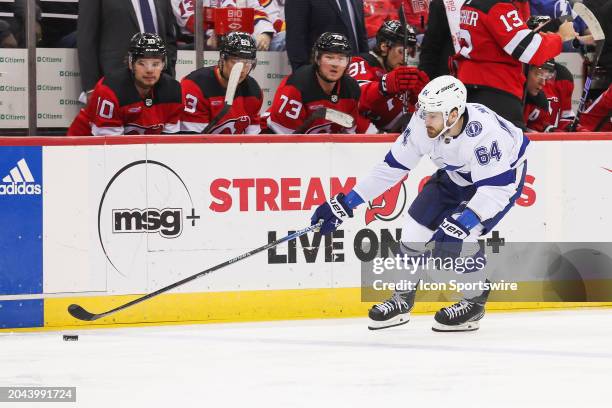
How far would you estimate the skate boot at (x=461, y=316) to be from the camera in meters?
5.88

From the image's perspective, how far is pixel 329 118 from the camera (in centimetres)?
661

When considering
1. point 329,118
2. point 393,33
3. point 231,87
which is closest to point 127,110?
point 231,87

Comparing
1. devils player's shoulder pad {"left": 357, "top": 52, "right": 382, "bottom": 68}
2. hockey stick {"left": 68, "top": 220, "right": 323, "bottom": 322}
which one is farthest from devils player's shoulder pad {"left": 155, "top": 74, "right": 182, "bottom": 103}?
devils player's shoulder pad {"left": 357, "top": 52, "right": 382, "bottom": 68}

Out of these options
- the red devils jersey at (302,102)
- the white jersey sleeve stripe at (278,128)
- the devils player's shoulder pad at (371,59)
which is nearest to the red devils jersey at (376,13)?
the devils player's shoulder pad at (371,59)

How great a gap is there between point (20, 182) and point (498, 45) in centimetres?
248

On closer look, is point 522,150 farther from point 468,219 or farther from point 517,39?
point 517,39

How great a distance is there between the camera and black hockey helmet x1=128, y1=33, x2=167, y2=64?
632 cm

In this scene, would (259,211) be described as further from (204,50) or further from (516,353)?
(516,353)

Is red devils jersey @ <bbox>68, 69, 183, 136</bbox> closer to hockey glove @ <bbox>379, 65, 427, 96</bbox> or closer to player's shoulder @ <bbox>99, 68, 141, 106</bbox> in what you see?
player's shoulder @ <bbox>99, 68, 141, 106</bbox>

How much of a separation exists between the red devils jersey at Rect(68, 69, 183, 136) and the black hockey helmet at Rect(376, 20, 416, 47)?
1286mm

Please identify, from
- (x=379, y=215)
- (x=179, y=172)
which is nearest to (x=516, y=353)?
(x=379, y=215)

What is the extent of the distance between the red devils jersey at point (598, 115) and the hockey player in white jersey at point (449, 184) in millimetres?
1683

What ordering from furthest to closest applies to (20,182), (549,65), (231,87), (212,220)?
1. (549,65)
2. (231,87)
3. (212,220)
4. (20,182)

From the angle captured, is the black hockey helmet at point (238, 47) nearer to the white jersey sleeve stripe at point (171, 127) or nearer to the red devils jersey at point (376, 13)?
the white jersey sleeve stripe at point (171, 127)
